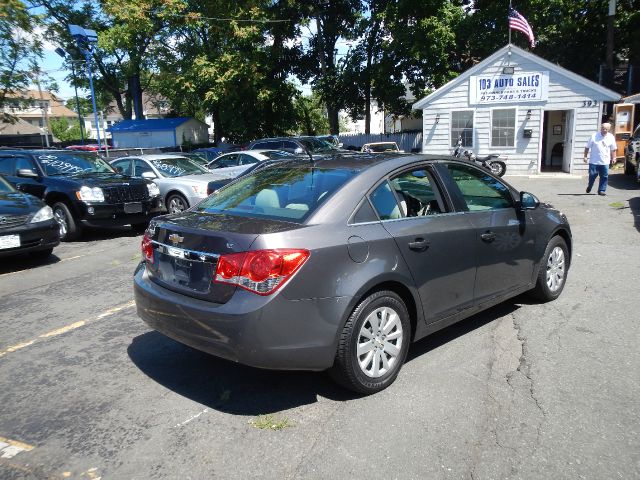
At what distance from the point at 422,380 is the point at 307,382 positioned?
0.84 meters

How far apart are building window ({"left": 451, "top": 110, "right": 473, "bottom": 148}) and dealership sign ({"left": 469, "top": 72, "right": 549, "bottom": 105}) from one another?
0.61 metres

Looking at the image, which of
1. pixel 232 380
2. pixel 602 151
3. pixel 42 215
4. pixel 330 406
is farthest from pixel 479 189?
pixel 602 151

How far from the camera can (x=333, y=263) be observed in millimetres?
3262

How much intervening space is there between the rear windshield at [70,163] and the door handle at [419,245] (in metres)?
8.77

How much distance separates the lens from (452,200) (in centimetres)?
426

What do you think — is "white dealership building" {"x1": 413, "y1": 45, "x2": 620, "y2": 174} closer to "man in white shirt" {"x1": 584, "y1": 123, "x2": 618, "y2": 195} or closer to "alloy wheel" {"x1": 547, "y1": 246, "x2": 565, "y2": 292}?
"man in white shirt" {"x1": 584, "y1": 123, "x2": 618, "y2": 195}

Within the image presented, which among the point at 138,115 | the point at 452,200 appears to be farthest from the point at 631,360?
the point at 138,115

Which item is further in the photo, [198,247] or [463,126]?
[463,126]

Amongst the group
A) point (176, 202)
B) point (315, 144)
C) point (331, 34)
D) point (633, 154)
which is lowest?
point (176, 202)

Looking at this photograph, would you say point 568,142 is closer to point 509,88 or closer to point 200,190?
point 509,88

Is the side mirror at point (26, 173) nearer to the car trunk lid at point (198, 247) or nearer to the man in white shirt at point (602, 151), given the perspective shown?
the car trunk lid at point (198, 247)

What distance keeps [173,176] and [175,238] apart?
352 inches

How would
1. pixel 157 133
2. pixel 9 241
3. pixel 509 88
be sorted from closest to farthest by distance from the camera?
pixel 9 241, pixel 509 88, pixel 157 133

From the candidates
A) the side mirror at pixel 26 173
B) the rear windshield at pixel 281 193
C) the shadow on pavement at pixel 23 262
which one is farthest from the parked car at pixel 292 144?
the rear windshield at pixel 281 193
